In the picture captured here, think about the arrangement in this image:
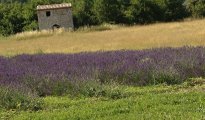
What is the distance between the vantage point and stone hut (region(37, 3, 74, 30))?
6975 centimetres

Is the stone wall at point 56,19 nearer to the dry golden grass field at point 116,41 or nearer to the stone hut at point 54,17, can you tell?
the stone hut at point 54,17

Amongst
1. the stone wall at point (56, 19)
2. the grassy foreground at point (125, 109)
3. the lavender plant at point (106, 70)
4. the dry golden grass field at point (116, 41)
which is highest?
the grassy foreground at point (125, 109)

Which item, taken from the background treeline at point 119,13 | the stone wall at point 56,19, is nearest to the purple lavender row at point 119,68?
the stone wall at point 56,19

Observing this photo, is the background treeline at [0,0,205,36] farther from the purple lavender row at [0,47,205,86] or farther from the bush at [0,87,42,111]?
the bush at [0,87,42,111]

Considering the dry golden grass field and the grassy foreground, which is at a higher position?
the grassy foreground

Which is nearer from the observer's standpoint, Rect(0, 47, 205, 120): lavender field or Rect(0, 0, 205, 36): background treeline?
Rect(0, 47, 205, 120): lavender field

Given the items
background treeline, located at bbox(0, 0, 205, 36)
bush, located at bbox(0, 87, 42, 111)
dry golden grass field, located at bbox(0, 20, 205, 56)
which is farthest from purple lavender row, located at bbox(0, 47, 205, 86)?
background treeline, located at bbox(0, 0, 205, 36)

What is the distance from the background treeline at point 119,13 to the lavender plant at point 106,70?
54.5 meters

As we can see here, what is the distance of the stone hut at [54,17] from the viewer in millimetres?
69750

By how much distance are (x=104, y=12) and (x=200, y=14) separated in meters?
13.4

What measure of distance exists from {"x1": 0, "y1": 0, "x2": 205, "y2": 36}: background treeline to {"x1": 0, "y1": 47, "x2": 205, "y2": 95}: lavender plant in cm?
5445

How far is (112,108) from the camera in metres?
9.16

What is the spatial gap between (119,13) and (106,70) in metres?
57.4

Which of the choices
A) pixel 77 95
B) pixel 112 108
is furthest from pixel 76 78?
pixel 112 108
